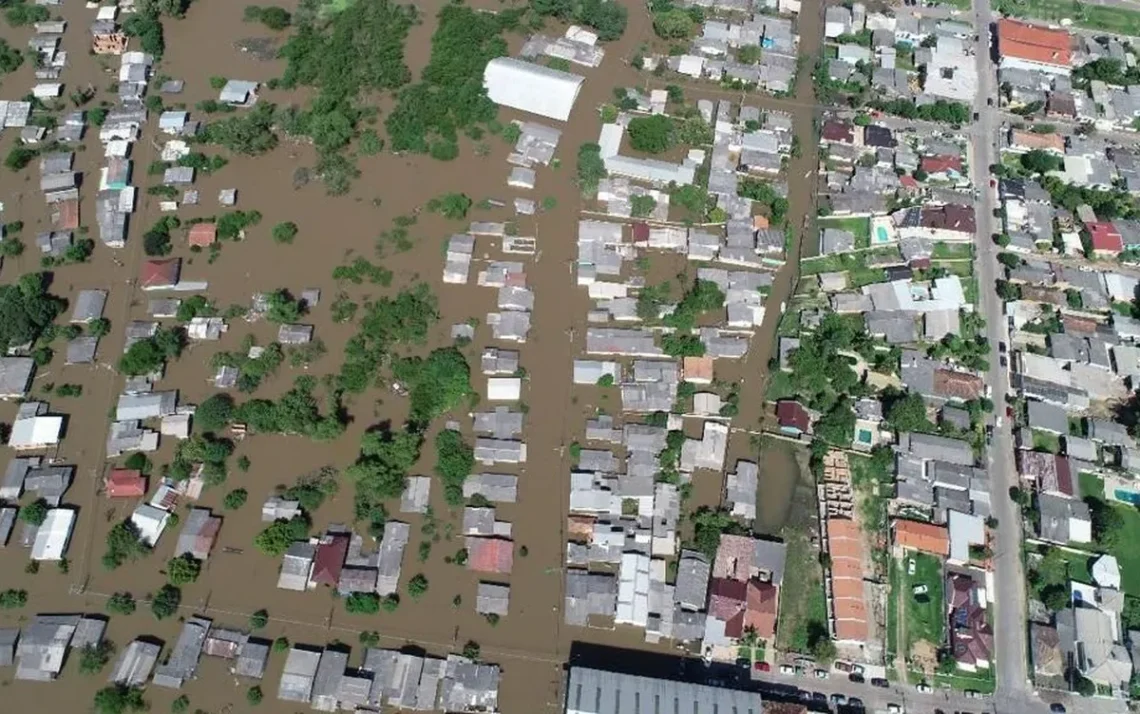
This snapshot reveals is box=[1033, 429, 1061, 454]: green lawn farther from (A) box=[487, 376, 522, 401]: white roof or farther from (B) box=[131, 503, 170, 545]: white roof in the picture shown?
(B) box=[131, 503, 170, 545]: white roof

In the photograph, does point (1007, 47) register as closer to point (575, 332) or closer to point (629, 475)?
point (575, 332)

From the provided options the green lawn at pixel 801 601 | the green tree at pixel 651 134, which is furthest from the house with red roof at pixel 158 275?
the green lawn at pixel 801 601

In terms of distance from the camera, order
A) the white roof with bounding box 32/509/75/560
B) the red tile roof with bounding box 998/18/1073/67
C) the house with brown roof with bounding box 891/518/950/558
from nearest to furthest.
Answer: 1. the white roof with bounding box 32/509/75/560
2. the house with brown roof with bounding box 891/518/950/558
3. the red tile roof with bounding box 998/18/1073/67

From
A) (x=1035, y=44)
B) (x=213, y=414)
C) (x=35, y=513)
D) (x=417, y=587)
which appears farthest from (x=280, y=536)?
(x=1035, y=44)

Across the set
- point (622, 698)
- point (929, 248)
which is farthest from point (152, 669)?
point (929, 248)

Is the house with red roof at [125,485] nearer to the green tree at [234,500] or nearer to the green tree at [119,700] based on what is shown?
the green tree at [234,500]

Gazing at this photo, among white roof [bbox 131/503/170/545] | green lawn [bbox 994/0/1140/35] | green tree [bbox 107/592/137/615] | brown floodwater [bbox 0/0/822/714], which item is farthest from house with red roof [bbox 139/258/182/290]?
green lawn [bbox 994/0/1140/35]

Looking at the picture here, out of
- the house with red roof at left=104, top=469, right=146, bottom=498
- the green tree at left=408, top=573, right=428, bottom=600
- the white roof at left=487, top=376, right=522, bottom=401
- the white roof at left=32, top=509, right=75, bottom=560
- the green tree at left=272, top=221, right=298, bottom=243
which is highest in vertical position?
the green tree at left=272, top=221, right=298, bottom=243
